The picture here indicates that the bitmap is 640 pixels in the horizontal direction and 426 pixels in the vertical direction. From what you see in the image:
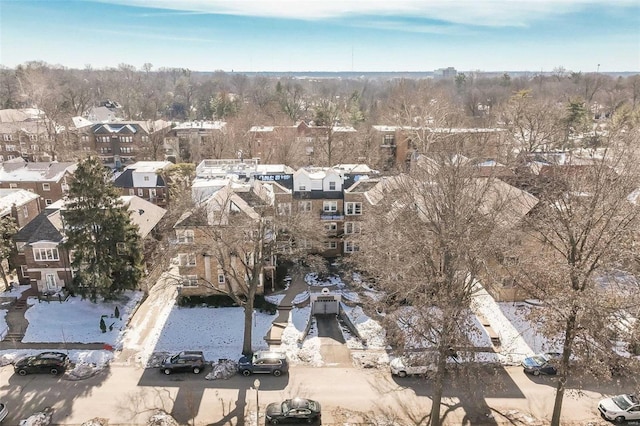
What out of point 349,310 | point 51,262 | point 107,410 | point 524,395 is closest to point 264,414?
point 107,410

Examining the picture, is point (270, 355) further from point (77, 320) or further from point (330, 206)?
point (330, 206)

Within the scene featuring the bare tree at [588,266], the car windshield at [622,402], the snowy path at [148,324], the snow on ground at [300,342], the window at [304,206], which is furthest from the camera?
the window at [304,206]

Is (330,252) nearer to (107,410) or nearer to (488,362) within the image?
(488,362)

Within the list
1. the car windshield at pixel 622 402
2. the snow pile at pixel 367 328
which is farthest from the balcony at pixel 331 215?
the car windshield at pixel 622 402

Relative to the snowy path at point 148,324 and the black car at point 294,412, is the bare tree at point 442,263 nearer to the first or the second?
the black car at point 294,412

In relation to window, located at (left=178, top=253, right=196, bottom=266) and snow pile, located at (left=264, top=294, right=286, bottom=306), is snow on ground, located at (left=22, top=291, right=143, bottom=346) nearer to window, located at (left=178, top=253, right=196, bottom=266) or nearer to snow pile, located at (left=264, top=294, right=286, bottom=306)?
window, located at (left=178, top=253, right=196, bottom=266)
